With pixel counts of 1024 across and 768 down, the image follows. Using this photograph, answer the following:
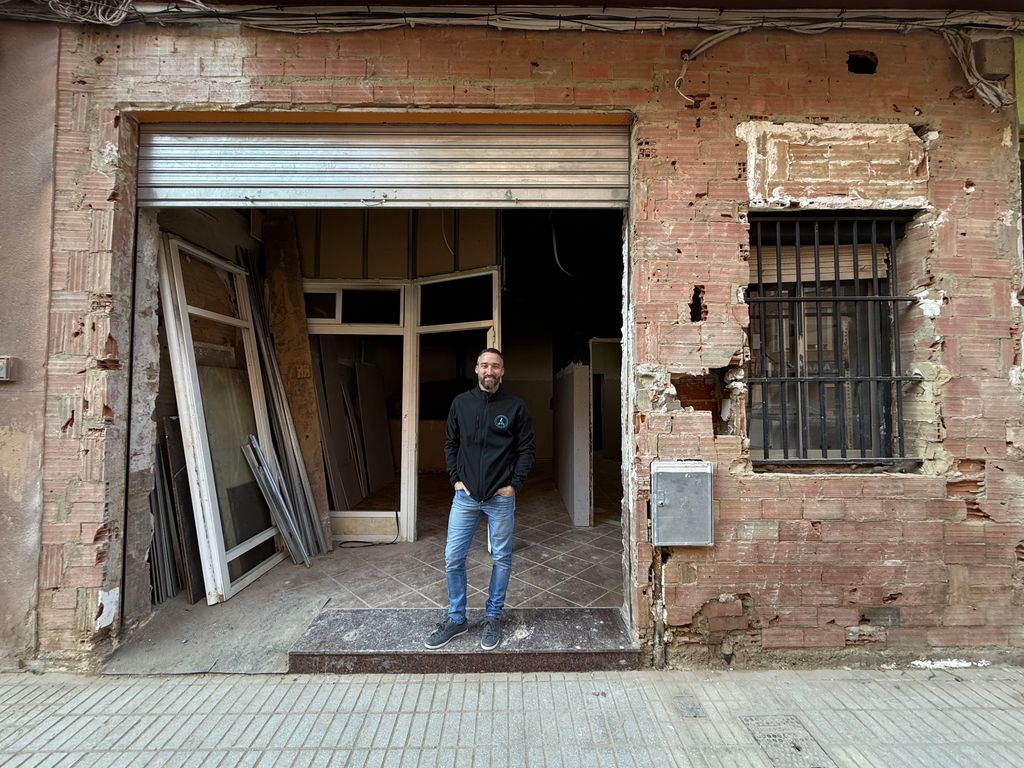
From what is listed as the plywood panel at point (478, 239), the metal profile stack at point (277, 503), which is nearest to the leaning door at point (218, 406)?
the metal profile stack at point (277, 503)

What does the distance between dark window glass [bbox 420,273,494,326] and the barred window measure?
2.56 meters

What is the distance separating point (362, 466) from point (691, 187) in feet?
16.2

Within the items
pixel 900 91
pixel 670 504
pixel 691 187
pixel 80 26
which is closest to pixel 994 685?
pixel 670 504

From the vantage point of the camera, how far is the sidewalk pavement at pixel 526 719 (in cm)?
194

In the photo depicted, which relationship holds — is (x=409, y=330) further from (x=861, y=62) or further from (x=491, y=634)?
(x=861, y=62)

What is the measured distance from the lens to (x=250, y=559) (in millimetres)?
3555

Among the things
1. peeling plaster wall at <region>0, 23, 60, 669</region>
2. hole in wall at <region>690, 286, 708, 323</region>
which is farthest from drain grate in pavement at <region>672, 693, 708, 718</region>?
peeling plaster wall at <region>0, 23, 60, 669</region>

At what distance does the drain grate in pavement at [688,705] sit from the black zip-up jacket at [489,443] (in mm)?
1474

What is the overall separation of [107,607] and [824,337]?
5082 millimetres

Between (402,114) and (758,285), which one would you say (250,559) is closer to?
(402,114)

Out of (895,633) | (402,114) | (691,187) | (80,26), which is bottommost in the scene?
(895,633)

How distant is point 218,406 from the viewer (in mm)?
3486

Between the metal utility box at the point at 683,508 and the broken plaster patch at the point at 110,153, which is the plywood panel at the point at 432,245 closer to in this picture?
the broken plaster patch at the point at 110,153

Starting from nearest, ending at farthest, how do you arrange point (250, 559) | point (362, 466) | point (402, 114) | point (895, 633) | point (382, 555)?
1. point (895, 633)
2. point (402, 114)
3. point (250, 559)
4. point (382, 555)
5. point (362, 466)
